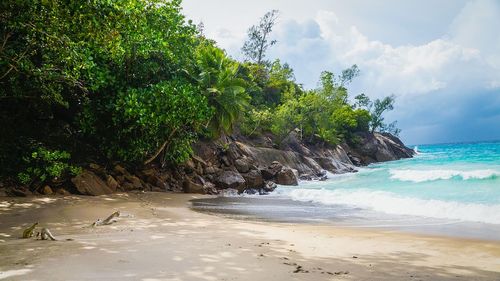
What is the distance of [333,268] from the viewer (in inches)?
206

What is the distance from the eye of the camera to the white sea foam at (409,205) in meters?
11.9

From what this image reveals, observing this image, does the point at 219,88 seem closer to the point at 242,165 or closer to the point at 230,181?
the point at 242,165

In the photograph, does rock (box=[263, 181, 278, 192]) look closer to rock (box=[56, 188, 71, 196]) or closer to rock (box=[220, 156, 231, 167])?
rock (box=[220, 156, 231, 167])

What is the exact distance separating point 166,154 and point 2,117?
A: 23.6ft

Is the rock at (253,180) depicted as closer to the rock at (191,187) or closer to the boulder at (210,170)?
the boulder at (210,170)

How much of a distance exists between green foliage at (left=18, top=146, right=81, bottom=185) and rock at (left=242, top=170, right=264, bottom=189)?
11.0m

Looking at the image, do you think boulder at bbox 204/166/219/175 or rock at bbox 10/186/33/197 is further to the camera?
boulder at bbox 204/166/219/175

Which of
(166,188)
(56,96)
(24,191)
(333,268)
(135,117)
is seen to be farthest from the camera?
(166,188)

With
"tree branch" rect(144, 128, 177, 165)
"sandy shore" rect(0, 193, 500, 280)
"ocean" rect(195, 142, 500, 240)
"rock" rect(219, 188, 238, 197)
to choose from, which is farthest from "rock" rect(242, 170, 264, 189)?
"sandy shore" rect(0, 193, 500, 280)

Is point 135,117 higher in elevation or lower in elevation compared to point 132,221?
higher

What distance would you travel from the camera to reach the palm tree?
21.8m

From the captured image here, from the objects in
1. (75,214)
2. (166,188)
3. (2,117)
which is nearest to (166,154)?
(166,188)

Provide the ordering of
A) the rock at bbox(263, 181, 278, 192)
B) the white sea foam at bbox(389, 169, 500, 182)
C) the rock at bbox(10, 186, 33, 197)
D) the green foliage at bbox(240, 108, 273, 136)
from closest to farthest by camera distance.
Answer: the rock at bbox(10, 186, 33, 197), the rock at bbox(263, 181, 278, 192), the white sea foam at bbox(389, 169, 500, 182), the green foliage at bbox(240, 108, 273, 136)

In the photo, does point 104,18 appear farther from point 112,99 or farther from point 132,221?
point 112,99
